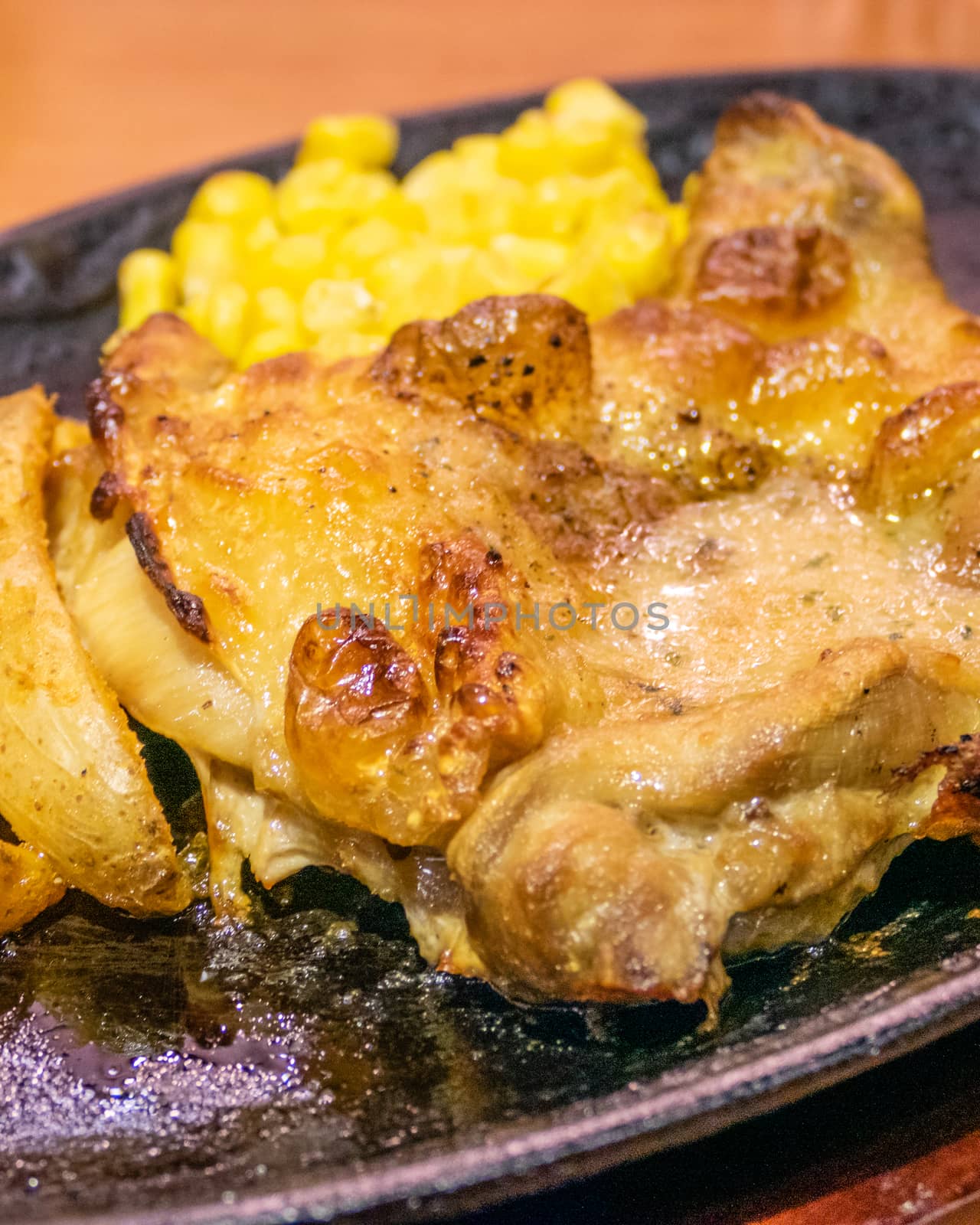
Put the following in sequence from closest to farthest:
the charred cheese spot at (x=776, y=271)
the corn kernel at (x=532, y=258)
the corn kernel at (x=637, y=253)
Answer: the charred cheese spot at (x=776, y=271) < the corn kernel at (x=637, y=253) < the corn kernel at (x=532, y=258)

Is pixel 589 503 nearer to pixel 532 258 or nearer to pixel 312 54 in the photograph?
pixel 532 258

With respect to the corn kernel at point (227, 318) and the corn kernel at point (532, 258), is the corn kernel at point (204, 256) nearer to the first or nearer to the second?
the corn kernel at point (227, 318)

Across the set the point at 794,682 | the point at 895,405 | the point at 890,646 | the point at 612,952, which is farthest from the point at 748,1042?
the point at 895,405

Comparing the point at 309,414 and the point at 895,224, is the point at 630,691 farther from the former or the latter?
the point at 895,224

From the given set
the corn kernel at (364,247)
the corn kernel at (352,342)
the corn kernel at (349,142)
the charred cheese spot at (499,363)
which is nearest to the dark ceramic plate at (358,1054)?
the charred cheese spot at (499,363)

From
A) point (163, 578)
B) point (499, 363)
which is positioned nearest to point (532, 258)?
point (499, 363)

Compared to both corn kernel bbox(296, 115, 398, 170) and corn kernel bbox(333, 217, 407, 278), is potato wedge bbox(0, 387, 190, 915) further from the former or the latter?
corn kernel bbox(296, 115, 398, 170)

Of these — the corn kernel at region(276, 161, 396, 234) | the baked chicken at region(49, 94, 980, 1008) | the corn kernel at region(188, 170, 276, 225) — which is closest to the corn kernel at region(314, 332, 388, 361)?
the baked chicken at region(49, 94, 980, 1008)
